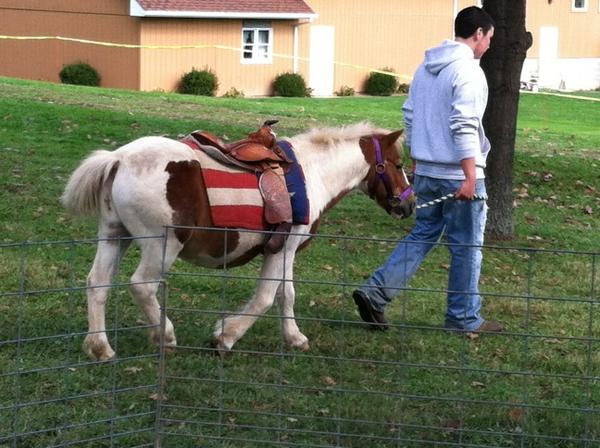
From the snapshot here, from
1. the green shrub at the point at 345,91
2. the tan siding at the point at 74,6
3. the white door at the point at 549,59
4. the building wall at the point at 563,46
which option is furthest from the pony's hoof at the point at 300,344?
the white door at the point at 549,59

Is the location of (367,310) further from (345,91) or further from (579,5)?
(579,5)

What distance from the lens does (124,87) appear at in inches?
1272

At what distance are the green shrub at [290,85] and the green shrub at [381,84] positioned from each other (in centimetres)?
308

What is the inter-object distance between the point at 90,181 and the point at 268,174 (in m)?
0.97

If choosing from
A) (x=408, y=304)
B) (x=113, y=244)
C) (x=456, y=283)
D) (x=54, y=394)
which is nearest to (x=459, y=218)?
(x=456, y=283)

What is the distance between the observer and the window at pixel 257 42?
35281mm

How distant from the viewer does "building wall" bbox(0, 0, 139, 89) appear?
32.4m

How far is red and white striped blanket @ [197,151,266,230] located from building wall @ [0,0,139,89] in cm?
2632

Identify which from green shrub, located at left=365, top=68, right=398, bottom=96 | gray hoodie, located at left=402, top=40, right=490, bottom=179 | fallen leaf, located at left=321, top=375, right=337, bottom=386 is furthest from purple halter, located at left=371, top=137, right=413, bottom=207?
green shrub, located at left=365, top=68, right=398, bottom=96

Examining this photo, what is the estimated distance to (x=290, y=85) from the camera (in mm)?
34938

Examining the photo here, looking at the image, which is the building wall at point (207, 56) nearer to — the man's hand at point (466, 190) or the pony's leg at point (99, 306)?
the man's hand at point (466, 190)

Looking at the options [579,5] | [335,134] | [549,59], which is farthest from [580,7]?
[335,134]

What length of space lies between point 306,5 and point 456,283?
29903 millimetres

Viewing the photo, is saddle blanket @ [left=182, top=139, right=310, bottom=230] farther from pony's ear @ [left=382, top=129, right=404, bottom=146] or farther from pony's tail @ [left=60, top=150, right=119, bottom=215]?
pony's ear @ [left=382, top=129, right=404, bottom=146]
